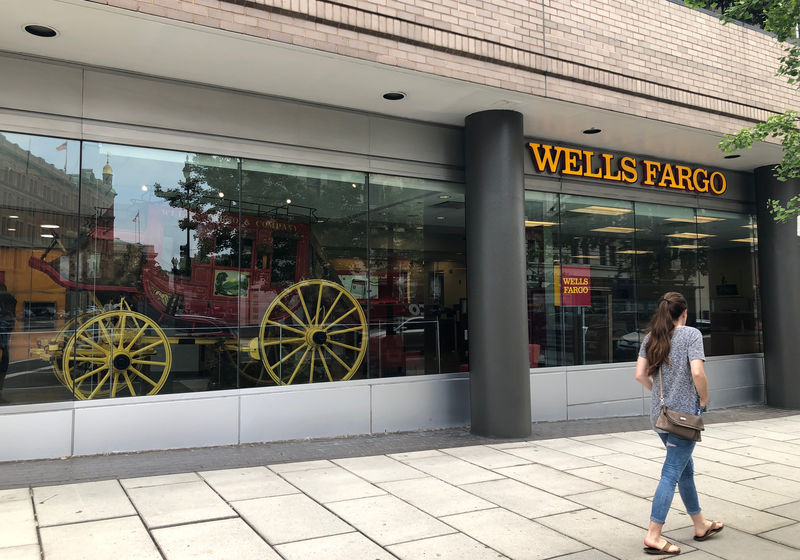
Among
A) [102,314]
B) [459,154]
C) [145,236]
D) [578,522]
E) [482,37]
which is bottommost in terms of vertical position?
[578,522]

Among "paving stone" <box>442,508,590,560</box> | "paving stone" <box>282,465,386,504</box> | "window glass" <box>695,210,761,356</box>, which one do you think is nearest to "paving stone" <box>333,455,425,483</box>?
"paving stone" <box>282,465,386,504</box>

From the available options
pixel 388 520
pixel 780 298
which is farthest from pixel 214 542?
pixel 780 298

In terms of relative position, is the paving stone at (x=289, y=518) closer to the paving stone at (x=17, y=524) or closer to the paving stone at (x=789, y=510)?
the paving stone at (x=17, y=524)

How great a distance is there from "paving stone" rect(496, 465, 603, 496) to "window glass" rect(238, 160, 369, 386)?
9.22 ft

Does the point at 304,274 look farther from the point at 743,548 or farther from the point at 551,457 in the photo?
the point at 743,548

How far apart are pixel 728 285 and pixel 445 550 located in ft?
33.7

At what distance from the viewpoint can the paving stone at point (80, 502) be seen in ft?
16.1

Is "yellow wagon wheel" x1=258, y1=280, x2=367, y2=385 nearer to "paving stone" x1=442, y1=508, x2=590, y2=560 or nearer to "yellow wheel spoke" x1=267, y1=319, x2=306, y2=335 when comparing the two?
"yellow wheel spoke" x1=267, y1=319, x2=306, y2=335

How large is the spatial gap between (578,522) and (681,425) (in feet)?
4.32

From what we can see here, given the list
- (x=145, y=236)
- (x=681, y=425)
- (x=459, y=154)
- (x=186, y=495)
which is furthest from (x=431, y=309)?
(x=681, y=425)

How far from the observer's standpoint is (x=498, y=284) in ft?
27.7

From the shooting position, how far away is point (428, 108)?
28.0 feet

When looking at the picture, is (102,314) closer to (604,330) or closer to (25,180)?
(25,180)

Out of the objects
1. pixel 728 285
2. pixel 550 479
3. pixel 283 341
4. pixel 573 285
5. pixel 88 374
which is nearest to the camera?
pixel 550 479
